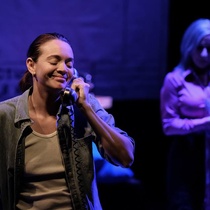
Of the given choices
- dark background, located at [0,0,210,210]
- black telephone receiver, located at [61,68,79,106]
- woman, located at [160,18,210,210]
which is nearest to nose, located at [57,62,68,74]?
black telephone receiver, located at [61,68,79,106]

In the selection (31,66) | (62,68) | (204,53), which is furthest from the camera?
(204,53)

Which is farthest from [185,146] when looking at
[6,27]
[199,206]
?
[6,27]

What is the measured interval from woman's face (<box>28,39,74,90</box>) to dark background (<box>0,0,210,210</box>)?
7.28 ft

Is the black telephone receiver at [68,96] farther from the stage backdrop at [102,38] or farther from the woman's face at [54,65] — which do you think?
the stage backdrop at [102,38]

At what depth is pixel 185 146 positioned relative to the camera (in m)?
3.46

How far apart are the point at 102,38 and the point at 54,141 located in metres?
2.62

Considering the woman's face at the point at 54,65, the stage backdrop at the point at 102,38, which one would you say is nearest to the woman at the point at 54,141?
the woman's face at the point at 54,65

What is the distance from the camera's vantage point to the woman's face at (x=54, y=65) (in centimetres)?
225

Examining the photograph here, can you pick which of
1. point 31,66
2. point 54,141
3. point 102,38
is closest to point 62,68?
point 31,66

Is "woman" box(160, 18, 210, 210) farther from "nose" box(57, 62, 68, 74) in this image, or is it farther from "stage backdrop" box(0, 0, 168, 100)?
"nose" box(57, 62, 68, 74)

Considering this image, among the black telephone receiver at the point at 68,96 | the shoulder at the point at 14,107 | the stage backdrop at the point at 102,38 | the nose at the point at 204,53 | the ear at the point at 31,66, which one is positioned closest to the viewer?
the black telephone receiver at the point at 68,96

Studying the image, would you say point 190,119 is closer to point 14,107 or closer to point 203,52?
point 203,52

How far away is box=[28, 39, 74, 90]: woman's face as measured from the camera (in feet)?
7.37

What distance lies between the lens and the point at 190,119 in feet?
11.3
